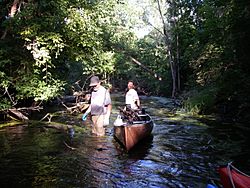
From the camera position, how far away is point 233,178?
15.5 feet

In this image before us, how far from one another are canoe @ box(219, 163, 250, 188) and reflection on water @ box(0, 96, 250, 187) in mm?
2201

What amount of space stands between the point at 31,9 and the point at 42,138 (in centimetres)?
465

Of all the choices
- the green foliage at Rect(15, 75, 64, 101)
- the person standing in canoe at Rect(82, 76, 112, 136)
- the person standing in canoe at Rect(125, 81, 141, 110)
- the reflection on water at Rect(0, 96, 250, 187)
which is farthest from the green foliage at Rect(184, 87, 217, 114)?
the person standing in canoe at Rect(82, 76, 112, 136)

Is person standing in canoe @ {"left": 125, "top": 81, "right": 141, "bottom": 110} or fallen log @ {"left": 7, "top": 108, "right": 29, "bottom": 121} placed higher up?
person standing in canoe @ {"left": 125, "top": 81, "right": 141, "bottom": 110}

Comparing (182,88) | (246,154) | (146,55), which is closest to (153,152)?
(246,154)

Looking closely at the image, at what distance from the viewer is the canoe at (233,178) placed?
182 inches

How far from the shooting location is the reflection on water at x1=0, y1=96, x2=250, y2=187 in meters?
7.25

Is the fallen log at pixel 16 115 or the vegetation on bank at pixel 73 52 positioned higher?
the vegetation on bank at pixel 73 52

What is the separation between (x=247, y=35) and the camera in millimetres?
12352

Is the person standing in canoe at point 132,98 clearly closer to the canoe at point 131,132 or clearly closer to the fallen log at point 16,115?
the canoe at point 131,132

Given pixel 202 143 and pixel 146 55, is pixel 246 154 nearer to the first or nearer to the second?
pixel 202 143

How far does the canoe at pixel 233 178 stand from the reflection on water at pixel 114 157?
2201mm

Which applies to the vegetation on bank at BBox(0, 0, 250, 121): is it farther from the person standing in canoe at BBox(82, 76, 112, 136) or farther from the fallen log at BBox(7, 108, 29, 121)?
the person standing in canoe at BBox(82, 76, 112, 136)

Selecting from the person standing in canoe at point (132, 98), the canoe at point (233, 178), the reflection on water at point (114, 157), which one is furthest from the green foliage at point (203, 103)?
the canoe at point (233, 178)
